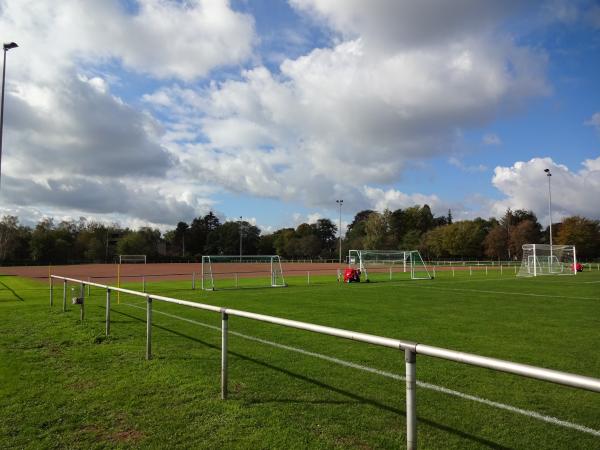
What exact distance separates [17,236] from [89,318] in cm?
10216

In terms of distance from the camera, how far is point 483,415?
185 inches

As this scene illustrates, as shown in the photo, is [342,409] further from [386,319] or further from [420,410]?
[386,319]

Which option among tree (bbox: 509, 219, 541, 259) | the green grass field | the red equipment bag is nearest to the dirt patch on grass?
the green grass field

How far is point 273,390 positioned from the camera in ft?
18.0

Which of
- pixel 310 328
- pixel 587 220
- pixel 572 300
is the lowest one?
pixel 572 300

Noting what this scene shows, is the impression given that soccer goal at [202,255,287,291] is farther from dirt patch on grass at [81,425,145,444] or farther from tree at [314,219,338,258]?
tree at [314,219,338,258]

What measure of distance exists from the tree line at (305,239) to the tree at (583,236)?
13 mm

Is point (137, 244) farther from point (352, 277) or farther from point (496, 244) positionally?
point (352, 277)

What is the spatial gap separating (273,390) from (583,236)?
79.4 metres

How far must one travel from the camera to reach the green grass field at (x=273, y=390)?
13.6ft

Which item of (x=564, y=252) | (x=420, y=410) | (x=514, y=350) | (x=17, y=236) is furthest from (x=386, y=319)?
(x=17, y=236)

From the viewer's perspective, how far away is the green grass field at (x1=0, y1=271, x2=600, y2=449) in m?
4.14

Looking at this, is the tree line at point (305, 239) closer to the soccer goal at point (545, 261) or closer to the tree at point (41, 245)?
the tree at point (41, 245)

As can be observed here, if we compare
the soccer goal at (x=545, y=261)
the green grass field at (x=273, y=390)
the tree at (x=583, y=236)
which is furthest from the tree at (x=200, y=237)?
the green grass field at (x=273, y=390)
